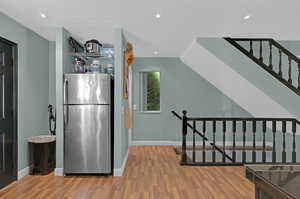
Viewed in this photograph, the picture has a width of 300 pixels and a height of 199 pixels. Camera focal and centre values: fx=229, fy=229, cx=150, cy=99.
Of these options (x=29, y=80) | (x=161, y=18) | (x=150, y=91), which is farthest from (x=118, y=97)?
(x=150, y=91)

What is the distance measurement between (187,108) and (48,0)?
4591 mm

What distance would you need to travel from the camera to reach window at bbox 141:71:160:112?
21.9ft

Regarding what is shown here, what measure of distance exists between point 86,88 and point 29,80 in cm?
108

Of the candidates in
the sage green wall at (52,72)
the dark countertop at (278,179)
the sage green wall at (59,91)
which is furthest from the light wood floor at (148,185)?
the dark countertop at (278,179)

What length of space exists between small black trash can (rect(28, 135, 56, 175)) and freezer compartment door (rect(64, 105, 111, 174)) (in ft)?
1.11

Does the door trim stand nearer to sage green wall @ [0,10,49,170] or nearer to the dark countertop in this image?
sage green wall @ [0,10,49,170]

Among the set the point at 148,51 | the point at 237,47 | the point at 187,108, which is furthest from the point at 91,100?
the point at 187,108

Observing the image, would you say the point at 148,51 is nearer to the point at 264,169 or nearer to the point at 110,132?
the point at 110,132

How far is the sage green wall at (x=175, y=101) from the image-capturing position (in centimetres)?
652

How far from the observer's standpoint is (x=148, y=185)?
339 centimetres

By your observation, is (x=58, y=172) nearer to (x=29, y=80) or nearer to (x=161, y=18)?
(x=29, y=80)

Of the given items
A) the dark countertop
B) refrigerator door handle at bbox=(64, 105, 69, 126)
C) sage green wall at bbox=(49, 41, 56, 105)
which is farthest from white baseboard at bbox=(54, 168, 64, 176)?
the dark countertop

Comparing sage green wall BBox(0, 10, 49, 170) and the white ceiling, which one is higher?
the white ceiling

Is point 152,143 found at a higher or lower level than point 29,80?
lower
